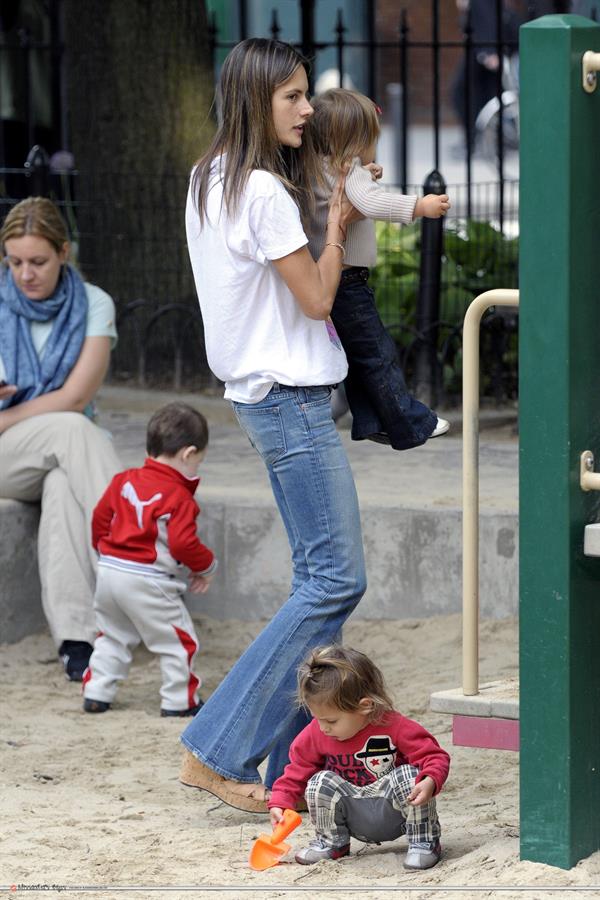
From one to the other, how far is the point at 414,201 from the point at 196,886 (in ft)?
5.24

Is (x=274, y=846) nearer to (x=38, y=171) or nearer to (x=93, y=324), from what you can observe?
(x=93, y=324)

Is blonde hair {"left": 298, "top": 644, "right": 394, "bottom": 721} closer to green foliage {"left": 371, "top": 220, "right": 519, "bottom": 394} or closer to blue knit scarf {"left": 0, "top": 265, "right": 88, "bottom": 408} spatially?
blue knit scarf {"left": 0, "top": 265, "right": 88, "bottom": 408}

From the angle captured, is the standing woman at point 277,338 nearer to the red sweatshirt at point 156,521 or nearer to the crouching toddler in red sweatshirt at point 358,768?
the crouching toddler in red sweatshirt at point 358,768

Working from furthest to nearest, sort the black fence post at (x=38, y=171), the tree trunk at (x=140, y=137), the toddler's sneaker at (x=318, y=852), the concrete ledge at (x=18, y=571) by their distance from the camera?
1. the tree trunk at (x=140, y=137)
2. the black fence post at (x=38, y=171)
3. the concrete ledge at (x=18, y=571)
4. the toddler's sneaker at (x=318, y=852)

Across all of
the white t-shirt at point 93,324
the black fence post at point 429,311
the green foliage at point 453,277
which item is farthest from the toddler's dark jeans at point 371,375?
the green foliage at point 453,277

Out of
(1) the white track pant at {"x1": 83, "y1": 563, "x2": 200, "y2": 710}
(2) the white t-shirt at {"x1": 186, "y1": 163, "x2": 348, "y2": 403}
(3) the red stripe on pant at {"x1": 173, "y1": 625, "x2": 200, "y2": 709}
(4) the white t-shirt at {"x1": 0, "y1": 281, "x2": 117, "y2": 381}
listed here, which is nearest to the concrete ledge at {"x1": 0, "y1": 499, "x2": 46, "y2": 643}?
(4) the white t-shirt at {"x1": 0, "y1": 281, "x2": 117, "y2": 381}

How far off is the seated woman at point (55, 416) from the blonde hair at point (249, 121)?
6.16ft

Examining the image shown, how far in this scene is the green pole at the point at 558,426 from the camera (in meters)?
3.15

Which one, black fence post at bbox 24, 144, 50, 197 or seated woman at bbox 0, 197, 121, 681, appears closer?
seated woman at bbox 0, 197, 121, 681

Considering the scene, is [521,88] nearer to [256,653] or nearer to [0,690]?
[256,653]

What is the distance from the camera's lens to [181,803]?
4.32m

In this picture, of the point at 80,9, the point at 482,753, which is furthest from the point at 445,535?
the point at 80,9

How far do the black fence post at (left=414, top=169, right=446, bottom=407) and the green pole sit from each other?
15.1ft

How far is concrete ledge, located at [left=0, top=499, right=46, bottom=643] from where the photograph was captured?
18.9 feet
